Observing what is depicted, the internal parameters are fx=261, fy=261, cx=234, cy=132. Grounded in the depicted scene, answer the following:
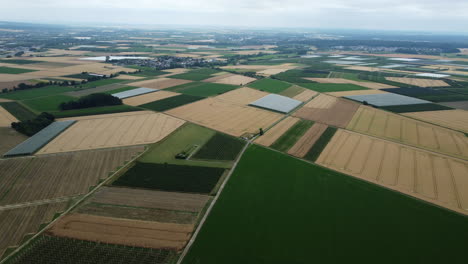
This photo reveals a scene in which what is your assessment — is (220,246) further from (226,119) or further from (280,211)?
(226,119)

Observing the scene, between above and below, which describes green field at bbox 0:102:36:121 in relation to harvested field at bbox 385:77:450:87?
below

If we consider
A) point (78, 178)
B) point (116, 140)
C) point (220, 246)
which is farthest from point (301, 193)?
point (116, 140)

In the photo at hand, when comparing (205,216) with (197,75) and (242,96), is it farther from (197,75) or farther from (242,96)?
(197,75)

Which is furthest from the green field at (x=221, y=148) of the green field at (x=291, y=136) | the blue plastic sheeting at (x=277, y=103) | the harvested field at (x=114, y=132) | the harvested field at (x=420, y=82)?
the harvested field at (x=420, y=82)

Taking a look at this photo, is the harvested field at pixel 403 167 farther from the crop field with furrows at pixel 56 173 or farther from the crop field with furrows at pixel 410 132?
the crop field with furrows at pixel 56 173

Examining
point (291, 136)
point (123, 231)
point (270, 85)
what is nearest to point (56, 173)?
point (123, 231)

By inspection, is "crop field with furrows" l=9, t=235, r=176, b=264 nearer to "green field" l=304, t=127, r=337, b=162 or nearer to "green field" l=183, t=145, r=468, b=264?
"green field" l=183, t=145, r=468, b=264

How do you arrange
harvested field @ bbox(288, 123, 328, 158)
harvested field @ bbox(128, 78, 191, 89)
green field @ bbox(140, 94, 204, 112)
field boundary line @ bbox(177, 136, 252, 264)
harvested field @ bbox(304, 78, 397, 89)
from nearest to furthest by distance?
field boundary line @ bbox(177, 136, 252, 264)
harvested field @ bbox(288, 123, 328, 158)
green field @ bbox(140, 94, 204, 112)
harvested field @ bbox(128, 78, 191, 89)
harvested field @ bbox(304, 78, 397, 89)

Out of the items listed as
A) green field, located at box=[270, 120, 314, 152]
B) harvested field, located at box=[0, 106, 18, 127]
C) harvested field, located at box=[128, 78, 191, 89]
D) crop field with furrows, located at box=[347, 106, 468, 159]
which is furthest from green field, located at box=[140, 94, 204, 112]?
crop field with furrows, located at box=[347, 106, 468, 159]
